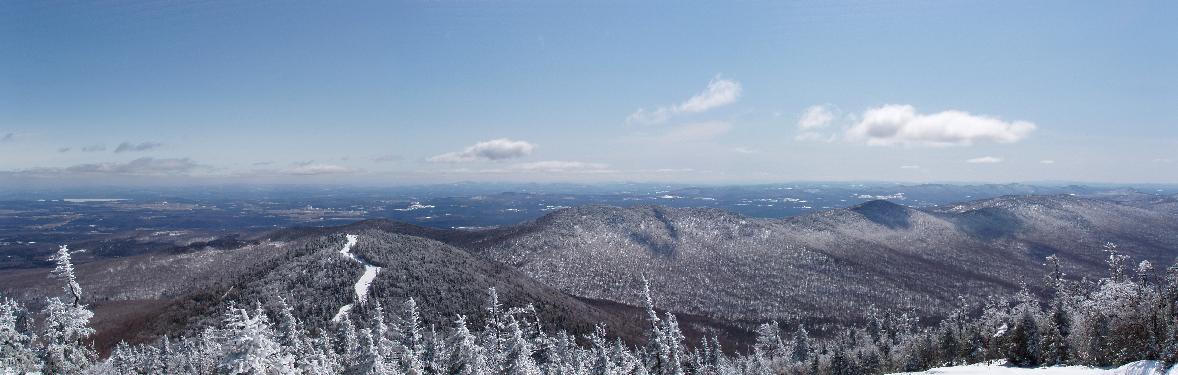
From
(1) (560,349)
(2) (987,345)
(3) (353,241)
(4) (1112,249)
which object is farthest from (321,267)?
(4) (1112,249)

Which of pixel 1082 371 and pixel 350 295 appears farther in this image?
pixel 350 295

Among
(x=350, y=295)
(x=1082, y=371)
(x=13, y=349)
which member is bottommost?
(x=350, y=295)

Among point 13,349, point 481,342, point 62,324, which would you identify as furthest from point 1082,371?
point 13,349

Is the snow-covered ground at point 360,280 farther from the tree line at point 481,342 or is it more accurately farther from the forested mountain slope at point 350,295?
the tree line at point 481,342

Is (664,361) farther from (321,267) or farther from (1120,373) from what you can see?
(321,267)

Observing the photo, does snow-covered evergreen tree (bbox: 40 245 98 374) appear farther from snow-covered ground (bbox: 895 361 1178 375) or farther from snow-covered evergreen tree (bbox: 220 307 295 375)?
snow-covered ground (bbox: 895 361 1178 375)

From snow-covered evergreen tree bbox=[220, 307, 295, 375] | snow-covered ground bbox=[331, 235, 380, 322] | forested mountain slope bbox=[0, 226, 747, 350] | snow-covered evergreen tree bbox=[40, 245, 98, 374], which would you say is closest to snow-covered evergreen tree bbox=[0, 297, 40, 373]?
snow-covered evergreen tree bbox=[40, 245, 98, 374]

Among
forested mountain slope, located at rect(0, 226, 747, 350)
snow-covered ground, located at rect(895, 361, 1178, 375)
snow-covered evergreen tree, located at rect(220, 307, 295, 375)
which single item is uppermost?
snow-covered evergreen tree, located at rect(220, 307, 295, 375)

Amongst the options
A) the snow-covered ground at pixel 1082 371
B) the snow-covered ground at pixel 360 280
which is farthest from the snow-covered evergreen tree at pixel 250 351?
the snow-covered ground at pixel 360 280

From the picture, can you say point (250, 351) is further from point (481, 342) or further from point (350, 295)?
point (350, 295)

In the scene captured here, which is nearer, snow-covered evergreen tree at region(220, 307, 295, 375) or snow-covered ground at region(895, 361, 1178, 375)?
snow-covered evergreen tree at region(220, 307, 295, 375)

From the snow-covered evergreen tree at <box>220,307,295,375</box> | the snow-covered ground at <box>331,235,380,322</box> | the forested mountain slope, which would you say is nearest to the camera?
the snow-covered evergreen tree at <box>220,307,295,375</box>
